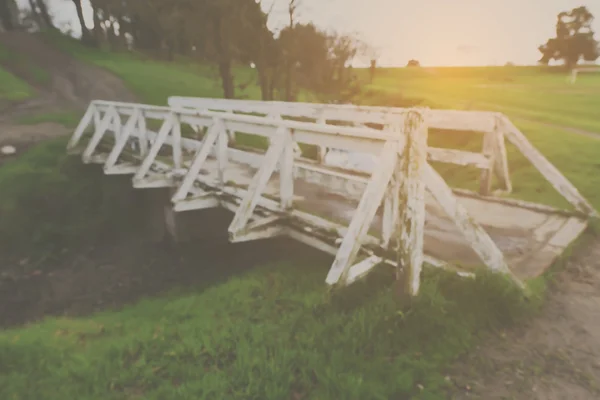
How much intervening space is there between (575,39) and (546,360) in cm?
3030

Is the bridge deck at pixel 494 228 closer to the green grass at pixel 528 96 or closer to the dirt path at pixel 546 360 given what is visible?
the dirt path at pixel 546 360

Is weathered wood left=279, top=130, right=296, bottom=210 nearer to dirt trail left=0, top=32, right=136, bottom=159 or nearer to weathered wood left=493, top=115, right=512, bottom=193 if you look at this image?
weathered wood left=493, top=115, right=512, bottom=193

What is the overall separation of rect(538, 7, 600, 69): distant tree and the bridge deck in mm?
25914

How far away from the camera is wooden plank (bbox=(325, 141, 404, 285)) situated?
164 inches

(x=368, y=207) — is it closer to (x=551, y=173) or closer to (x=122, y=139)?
(x=551, y=173)

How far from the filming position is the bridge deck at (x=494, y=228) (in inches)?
200

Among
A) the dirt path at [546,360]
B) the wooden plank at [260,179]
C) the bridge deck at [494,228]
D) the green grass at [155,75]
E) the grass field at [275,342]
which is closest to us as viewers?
the dirt path at [546,360]

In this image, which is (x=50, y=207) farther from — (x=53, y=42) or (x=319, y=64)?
(x=53, y=42)

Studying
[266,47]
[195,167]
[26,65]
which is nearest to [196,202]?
[195,167]

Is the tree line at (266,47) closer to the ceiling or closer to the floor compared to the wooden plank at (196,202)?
closer to the ceiling

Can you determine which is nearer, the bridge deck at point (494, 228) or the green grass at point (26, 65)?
the bridge deck at point (494, 228)

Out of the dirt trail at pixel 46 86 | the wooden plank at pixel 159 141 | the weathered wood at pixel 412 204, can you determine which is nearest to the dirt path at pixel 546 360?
the weathered wood at pixel 412 204

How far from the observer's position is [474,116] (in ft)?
21.5

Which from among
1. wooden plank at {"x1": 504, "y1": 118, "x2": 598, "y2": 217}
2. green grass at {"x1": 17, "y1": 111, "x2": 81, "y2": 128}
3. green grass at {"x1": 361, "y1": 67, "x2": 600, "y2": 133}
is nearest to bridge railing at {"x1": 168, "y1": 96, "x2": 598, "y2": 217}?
wooden plank at {"x1": 504, "y1": 118, "x2": 598, "y2": 217}
